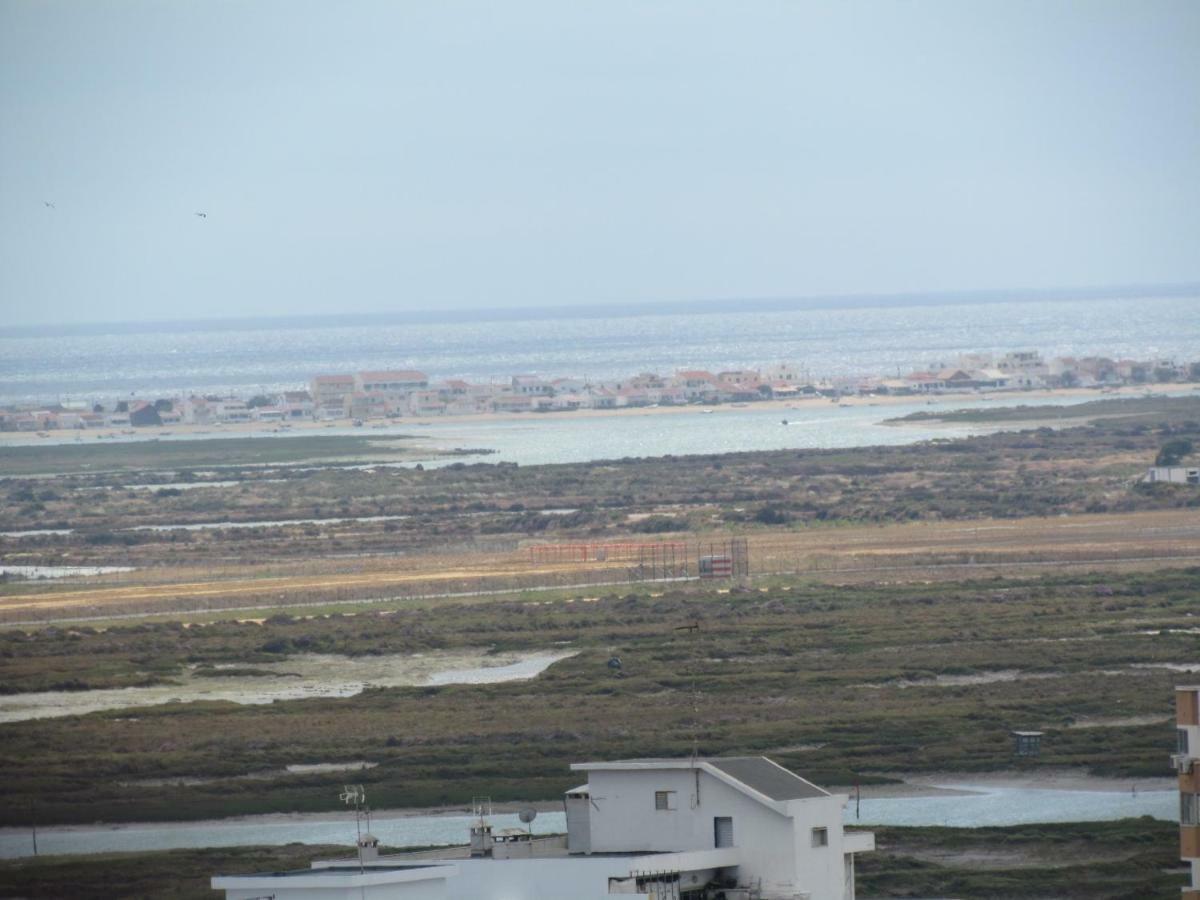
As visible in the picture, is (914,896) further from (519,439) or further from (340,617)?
(519,439)

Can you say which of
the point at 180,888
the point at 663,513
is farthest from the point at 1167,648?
the point at 663,513

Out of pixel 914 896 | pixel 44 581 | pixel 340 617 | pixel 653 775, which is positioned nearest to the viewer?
pixel 653 775

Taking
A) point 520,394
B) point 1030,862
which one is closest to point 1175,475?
point 1030,862

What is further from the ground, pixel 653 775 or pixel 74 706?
pixel 653 775

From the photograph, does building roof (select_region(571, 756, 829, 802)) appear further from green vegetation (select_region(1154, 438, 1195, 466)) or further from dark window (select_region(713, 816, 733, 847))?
green vegetation (select_region(1154, 438, 1195, 466))

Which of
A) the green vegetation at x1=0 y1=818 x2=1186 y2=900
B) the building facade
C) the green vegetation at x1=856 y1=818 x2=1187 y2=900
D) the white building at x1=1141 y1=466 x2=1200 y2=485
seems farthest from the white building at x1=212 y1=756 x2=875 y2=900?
the white building at x1=1141 y1=466 x2=1200 y2=485

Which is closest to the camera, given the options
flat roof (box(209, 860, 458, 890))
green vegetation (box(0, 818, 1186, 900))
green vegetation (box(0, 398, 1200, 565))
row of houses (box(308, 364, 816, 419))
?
flat roof (box(209, 860, 458, 890))
